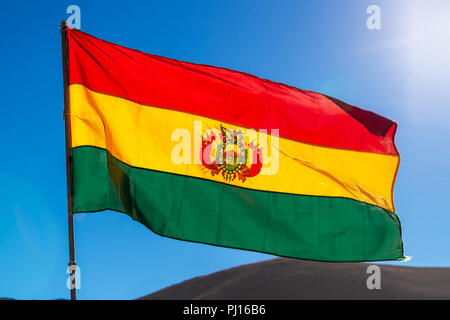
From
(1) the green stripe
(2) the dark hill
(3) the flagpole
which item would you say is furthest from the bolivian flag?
(2) the dark hill

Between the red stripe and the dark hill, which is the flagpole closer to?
the red stripe

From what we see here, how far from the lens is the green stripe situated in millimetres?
7270

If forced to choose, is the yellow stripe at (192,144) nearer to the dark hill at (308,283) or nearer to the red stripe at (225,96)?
the red stripe at (225,96)

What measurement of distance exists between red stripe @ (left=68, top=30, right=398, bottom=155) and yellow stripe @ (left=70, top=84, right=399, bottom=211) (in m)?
0.14

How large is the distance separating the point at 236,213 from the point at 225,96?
6.13 feet

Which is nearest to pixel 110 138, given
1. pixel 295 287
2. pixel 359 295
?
pixel 359 295

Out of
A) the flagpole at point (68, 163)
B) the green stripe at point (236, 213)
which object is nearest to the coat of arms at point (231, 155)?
the green stripe at point (236, 213)

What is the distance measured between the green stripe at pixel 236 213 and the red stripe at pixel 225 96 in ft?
3.57

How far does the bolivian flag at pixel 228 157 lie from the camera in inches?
297

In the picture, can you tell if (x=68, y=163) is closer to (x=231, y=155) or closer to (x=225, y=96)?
(x=231, y=155)

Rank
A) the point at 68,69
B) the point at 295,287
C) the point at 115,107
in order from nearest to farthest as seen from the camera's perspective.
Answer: the point at 68,69 < the point at 115,107 < the point at 295,287

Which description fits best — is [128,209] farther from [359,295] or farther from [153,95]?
[359,295]
